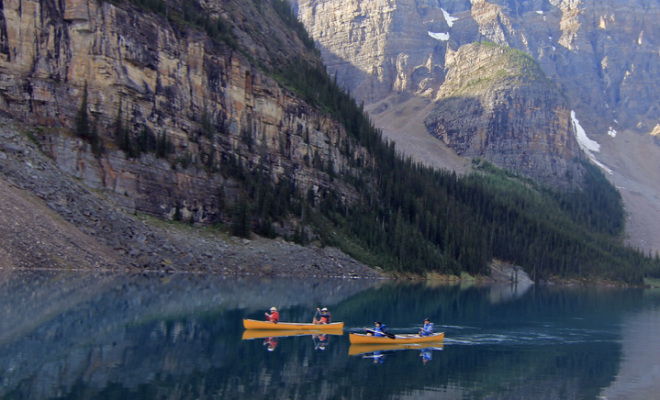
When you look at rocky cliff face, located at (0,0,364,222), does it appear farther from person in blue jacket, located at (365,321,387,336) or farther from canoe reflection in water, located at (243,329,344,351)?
person in blue jacket, located at (365,321,387,336)

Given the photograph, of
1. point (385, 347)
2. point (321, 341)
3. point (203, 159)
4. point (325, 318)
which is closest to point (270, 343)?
point (321, 341)

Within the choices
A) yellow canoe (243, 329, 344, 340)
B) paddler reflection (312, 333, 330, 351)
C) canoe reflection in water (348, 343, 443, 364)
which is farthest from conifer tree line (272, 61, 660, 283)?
canoe reflection in water (348, 343, 443, 364)

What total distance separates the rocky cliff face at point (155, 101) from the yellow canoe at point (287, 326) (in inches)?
2015

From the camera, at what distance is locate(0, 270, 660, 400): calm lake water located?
30719mm

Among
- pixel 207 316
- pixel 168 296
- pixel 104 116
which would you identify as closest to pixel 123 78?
pixel 104 116

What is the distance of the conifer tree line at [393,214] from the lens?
4395 inches

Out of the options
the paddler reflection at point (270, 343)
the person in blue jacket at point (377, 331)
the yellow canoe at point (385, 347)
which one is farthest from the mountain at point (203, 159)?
the yellow canoe at point (385, 347)

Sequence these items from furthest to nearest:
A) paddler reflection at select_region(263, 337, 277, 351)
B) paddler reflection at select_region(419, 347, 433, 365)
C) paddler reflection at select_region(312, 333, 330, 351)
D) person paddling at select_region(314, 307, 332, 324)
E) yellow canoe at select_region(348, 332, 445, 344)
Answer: person paddling at select_region(314, 307, 332, 324) → yellow canoe at select_region(348, 332, 445, 344) → paddler reflection at select_region(312, 333, 330, 351) → paddler reflection at select_region(419, 347, 433, 365) → paddler reflection at select_region(263, 337, 277, 351)

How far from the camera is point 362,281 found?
100 m

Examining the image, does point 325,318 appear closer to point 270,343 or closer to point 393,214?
point 270,343

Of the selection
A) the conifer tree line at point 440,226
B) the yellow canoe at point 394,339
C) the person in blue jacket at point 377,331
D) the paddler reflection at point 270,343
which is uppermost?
the conifer tree line at point 440,226

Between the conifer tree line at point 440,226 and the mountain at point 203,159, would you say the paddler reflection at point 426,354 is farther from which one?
the conifer tree line at point 440,226

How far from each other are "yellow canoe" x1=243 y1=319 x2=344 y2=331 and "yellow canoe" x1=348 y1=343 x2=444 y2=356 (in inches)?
192

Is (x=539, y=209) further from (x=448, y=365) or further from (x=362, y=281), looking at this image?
(x=448, y=365)
